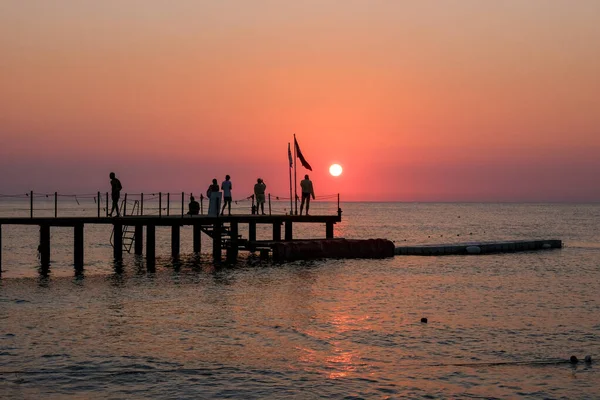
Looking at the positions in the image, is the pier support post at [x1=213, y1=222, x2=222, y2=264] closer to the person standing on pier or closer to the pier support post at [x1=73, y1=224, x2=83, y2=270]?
the person standing on pier

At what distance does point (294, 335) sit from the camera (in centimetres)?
2181

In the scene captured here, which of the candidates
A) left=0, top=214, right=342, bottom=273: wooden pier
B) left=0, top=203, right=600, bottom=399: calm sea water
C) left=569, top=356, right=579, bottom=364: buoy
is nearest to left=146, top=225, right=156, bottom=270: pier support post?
left=0, top=214, right=342, bottom=273: wooden pier

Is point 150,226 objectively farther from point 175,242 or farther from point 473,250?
point 473,250

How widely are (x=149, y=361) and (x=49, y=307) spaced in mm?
9804

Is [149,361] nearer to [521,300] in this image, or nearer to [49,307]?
[49,307]

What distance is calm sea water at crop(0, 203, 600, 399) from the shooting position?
53.5 feet

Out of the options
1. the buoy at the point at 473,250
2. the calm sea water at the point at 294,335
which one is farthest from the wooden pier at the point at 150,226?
the buoy at the point at 473,250

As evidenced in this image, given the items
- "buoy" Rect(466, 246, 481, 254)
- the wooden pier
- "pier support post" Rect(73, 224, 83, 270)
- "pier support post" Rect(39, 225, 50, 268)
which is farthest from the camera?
"buoy" Rect(466, 246, 481, 254)

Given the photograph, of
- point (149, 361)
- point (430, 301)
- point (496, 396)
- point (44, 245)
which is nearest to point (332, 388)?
point (496, 396)

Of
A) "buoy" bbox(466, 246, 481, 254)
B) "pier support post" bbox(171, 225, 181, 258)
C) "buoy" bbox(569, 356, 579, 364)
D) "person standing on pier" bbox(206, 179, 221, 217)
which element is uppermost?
"person standing on pier" bbox(206, 179, 221, 217)

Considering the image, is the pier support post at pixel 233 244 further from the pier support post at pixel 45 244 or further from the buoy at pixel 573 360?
the buoy at pixel 573 360

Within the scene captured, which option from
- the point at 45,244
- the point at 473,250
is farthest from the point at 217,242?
the point at 473,250

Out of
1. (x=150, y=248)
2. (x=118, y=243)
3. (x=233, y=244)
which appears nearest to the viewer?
(x=118, y=243)

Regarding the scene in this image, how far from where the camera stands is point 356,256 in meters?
47.7
